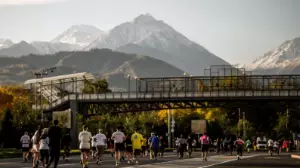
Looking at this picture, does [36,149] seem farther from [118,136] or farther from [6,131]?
[6,131]

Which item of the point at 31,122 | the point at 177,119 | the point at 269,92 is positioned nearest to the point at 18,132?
the point at 31,122

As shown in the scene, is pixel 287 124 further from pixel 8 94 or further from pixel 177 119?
pixel 8 94

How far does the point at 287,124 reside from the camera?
13650 centimetres

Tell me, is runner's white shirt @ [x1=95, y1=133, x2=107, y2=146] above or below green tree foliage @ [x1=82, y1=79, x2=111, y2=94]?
below

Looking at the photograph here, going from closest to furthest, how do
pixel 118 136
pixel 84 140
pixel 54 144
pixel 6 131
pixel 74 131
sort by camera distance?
1. pixel 54 144
2. pixel 84 140
3. pixel 118 136
4. pixel 6 131
5. pixel 74 131

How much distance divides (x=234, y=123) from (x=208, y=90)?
1631 inches

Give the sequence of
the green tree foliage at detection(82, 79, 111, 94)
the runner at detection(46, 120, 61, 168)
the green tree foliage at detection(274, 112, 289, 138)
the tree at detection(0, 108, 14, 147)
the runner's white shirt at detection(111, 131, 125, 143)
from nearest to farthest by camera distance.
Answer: the runner at detection(46, 120, 61, 168) < the runner's white shirt at detection(111, 131, 125, 143) < the tree at detection(0, 108, 14, 147) < the green tree foliage at detection(274, 112, 289, 138) < the green tree foliage at detection(82, 79, 111, 94)

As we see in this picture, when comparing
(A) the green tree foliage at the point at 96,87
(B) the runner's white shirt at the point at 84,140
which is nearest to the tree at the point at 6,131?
(B) the runner's white shirt at the point at 84,140

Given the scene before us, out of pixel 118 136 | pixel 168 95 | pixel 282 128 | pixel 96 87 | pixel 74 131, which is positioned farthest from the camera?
pixel 96 87

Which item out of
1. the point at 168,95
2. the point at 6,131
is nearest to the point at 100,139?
the point at 6,131

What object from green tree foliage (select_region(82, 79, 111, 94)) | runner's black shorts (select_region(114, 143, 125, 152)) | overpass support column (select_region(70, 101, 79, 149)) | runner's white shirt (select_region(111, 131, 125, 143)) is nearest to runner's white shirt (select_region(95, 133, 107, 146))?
runner's white shirt (select_region(111, 131, 125, 143))

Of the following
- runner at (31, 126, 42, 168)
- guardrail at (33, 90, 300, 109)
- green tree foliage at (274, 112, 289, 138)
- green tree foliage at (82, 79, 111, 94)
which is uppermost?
green tree foliage at (82, 79, 111, 94)

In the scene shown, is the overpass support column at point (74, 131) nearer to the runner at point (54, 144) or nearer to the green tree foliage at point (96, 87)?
the green tree foliage at point (96, 87)

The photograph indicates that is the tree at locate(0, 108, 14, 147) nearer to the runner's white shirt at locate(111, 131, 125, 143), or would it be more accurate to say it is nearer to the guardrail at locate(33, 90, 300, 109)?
the guardrail at locate(33, 90, 300, 109)
